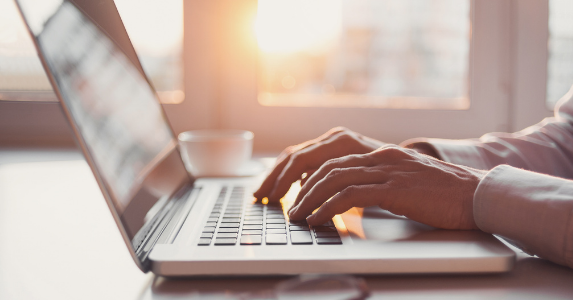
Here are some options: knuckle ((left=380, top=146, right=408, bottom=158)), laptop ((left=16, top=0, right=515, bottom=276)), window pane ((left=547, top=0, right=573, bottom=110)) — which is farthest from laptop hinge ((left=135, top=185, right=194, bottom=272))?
window pane ((left=547, top=0, right=573, bottom=110))

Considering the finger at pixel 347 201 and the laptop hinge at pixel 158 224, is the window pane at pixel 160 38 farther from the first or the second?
the finger at pixel 347 201

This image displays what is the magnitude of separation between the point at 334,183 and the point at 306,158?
0.53ft

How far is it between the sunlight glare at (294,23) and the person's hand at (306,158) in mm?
586

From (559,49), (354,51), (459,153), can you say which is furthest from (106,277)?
(559,49)

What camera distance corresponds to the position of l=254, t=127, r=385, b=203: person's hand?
21.8 inches

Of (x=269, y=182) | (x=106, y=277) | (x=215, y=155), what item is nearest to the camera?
(x=106, y=277)

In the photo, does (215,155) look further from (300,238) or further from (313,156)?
(300,238)

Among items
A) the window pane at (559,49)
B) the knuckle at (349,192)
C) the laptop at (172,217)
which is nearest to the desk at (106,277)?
the laptop at (172,217)

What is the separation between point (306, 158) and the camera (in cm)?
60

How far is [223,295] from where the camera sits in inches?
11.4

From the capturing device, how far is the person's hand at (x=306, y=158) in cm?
55

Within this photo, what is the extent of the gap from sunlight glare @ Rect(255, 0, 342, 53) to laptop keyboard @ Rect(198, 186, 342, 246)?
750 mm

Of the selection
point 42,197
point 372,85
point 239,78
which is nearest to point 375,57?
point 372,85

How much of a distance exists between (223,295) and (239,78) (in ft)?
2.90
